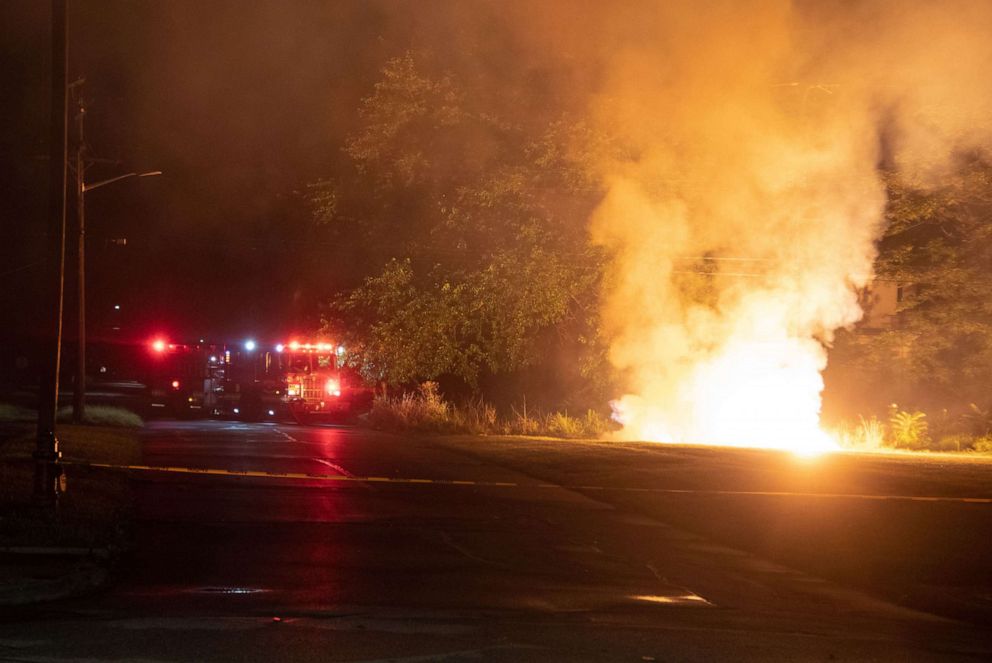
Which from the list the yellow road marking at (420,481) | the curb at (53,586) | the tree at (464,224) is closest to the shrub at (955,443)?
the tree at (464,224)

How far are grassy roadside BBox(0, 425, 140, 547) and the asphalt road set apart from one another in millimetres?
349

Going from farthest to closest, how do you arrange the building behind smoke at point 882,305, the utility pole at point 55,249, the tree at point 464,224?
the building behind smoke at point 882,305
the tree at point 464,224
the utility pole at point 55,249

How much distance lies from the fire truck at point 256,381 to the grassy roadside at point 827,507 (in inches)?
513

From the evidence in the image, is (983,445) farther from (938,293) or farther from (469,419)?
(469,419)

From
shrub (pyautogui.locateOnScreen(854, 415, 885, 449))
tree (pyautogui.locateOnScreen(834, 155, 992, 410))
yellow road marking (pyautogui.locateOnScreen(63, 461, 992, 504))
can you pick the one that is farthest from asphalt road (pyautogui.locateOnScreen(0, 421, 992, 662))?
tree (pyautogui.locateOnScreen(834, 155, 992, 410))

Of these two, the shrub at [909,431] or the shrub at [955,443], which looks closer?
the shrub at [955,443]

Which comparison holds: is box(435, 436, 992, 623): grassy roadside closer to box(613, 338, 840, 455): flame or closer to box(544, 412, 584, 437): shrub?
box(613, 338, 840, 455): flame

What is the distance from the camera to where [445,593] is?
8.24m

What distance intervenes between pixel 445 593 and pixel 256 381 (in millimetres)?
26773

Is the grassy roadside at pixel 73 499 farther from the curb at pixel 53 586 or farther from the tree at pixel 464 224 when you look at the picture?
the tree at pixel 464 224

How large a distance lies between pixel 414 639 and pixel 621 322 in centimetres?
1879

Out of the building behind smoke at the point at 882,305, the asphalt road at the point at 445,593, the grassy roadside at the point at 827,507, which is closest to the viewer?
the asphalt road at the point at 445,593

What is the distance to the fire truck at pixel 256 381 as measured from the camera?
108ft

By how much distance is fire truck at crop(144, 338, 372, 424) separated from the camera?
1294 inches
